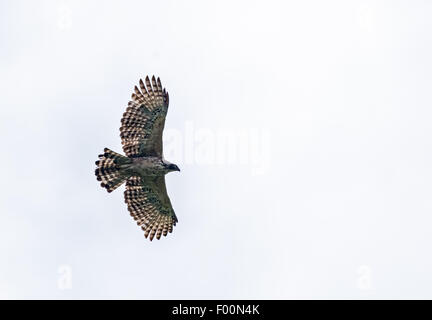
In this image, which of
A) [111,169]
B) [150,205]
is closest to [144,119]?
[111,169]

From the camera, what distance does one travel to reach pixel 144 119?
33.2m

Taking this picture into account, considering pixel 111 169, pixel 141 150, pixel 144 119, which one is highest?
pixel 144 119

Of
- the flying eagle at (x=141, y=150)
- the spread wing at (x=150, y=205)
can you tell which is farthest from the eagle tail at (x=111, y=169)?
the spread wing at (x=150, y=205)

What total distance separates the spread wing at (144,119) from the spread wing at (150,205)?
1234 mm

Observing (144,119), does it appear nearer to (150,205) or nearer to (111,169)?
(111,169)

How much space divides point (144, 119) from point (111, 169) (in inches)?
70.8

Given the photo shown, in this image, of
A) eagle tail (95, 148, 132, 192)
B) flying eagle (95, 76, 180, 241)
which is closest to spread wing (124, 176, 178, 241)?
flying eagle (95, 76, 180, 241)

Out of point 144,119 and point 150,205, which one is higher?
point 144,119

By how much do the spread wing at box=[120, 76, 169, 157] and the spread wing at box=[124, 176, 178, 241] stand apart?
1.23m

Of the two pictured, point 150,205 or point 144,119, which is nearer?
point 144,119
